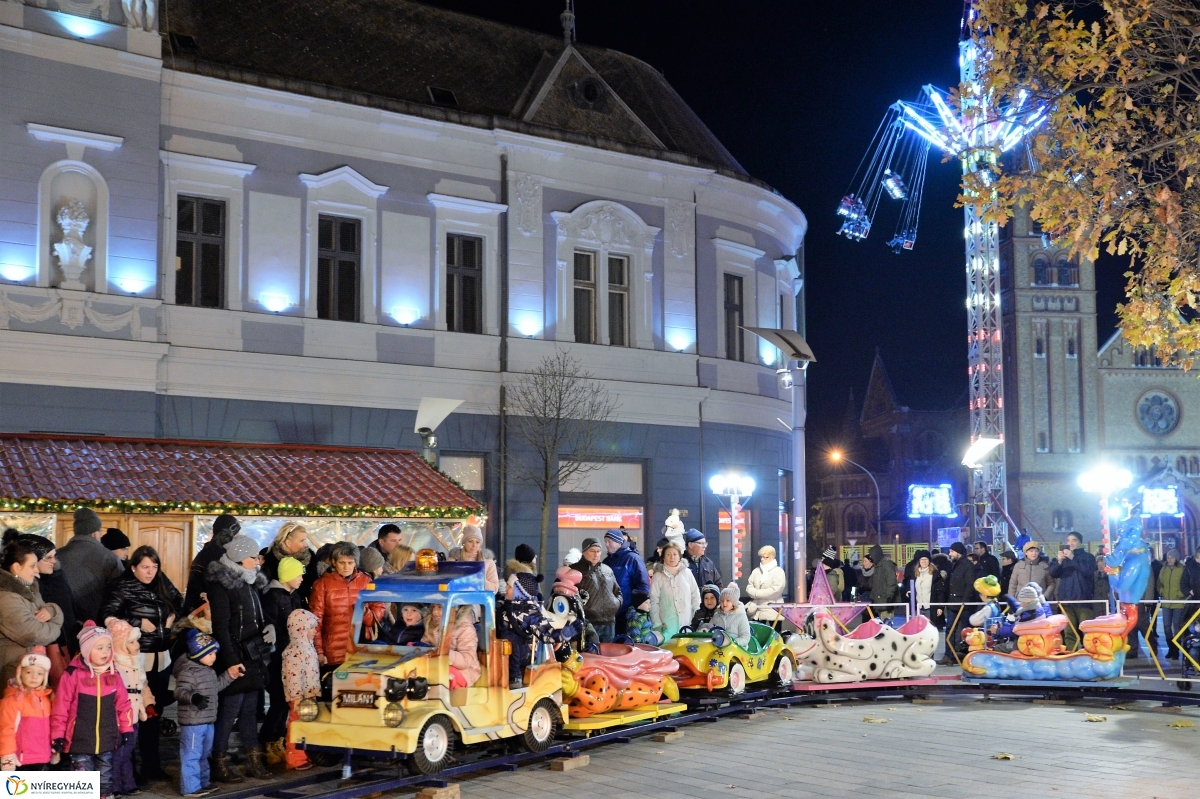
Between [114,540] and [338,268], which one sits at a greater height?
[338,268]

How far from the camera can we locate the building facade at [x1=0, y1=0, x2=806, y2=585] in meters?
20.5

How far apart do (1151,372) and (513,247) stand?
69835mm

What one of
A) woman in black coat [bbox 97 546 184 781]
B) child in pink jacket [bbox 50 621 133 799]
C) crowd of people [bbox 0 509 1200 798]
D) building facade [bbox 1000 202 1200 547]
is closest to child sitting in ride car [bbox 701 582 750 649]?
crowd of people [bbox 0 509 1200 798]

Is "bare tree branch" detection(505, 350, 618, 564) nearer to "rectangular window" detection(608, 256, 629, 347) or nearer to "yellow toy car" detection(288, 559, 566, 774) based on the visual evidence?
"rectangular window" detection(608, 256, 629, 347)

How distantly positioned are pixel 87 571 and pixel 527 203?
15.9m

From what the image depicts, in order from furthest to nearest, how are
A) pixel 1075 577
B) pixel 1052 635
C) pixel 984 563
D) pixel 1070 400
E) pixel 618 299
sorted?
pixel 1070 400 < pixel 618 299 < pixel 984 563 < pixel 1075 577 < pixel 1052 635

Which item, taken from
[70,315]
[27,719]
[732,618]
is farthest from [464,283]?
[27,719]

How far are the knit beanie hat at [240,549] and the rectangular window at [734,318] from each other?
61.2 ft

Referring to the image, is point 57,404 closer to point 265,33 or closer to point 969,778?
point 265,33

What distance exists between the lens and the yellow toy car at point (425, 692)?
1059 centimetres

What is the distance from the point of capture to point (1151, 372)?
83750mm

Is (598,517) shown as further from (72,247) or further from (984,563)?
(72,247)

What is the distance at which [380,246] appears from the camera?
79.7 ft

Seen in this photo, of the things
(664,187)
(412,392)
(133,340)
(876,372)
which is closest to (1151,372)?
(876,372)
